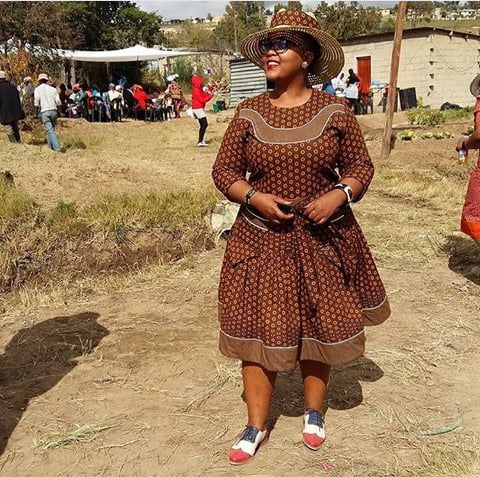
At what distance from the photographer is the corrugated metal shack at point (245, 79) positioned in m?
23.9

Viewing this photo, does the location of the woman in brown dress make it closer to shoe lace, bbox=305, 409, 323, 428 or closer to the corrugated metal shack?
shoe lace, bbox=305, 409, 323, 428

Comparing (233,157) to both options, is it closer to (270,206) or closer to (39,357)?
(270,206)

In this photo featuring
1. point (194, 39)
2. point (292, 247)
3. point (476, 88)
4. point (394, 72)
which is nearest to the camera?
point (292, 247)

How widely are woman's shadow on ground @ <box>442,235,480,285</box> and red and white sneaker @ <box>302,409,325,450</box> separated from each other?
2.51 metres

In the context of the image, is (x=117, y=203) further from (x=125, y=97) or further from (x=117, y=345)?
(x=125, y=97)

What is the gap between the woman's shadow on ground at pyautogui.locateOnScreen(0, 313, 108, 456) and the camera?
309 centimetres

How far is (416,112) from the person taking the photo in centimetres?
1666

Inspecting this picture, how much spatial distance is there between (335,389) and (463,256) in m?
2.57

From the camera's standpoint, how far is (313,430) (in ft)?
8.58

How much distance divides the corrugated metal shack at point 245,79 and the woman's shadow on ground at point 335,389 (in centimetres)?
2131

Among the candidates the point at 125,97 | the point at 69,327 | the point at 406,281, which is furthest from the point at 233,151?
the point at 125,97

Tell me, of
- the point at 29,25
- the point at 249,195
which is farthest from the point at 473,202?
the point at 29,25

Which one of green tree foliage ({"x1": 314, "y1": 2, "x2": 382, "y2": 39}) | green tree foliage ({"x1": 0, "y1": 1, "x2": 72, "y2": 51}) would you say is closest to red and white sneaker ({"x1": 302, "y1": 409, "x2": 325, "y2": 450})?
green tree foliage ({"x1": 0, "y1": 1, "x2": 72, "y2": 51})

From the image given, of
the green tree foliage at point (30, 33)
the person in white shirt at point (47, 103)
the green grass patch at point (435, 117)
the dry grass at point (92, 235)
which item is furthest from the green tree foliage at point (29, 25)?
the dry grass at point (92, 235)
